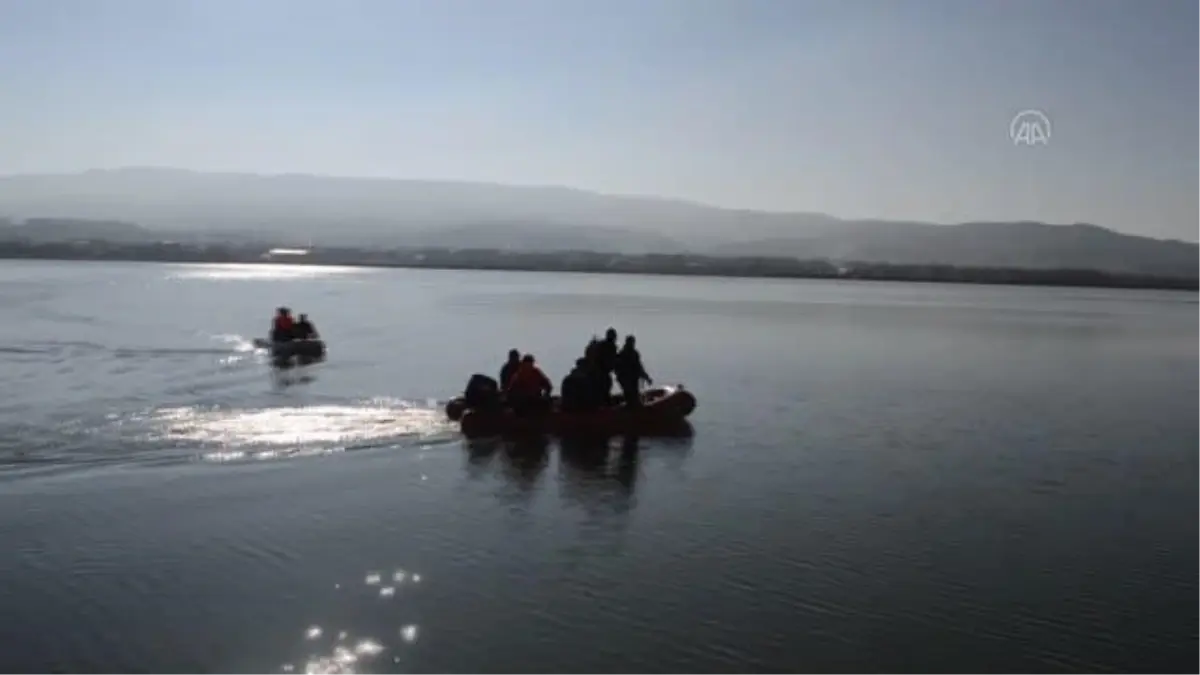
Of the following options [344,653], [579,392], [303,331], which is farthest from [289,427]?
[303,331]

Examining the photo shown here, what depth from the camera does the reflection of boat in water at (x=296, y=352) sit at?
3372 centimetres

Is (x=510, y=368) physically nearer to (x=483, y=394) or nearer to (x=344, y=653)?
(x=483, y=394)

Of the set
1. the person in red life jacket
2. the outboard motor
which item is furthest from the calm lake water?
the person in red life jacket

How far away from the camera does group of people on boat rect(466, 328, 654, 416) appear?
2091 centimetres

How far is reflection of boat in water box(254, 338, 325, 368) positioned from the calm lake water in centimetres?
210

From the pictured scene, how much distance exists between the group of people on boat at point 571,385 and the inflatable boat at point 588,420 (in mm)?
172

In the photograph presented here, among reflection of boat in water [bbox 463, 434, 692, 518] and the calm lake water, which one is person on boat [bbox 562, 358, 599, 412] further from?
the calm lake water

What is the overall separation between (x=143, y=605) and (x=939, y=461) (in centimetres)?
1483

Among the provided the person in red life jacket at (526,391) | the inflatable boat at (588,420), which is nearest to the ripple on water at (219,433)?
the inflatable boat at (588,420)

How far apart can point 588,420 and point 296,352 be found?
15915mm

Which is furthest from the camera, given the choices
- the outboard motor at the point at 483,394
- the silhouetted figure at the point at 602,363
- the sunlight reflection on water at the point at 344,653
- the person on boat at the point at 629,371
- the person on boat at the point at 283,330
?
the person on boat at the point at 283,330

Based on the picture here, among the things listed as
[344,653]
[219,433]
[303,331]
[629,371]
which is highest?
[629,371]

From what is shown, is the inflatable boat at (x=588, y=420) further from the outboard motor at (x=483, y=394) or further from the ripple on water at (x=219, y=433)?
the ripple on water at (x=219, y=433)

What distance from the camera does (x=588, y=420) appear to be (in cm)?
2127
